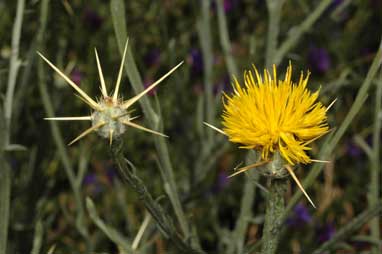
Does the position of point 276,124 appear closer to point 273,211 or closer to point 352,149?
point 273,211

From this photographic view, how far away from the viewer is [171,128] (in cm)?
223

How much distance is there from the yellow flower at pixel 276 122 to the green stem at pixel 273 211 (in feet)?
0.17

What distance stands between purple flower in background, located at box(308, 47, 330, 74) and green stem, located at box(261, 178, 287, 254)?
1523 mm

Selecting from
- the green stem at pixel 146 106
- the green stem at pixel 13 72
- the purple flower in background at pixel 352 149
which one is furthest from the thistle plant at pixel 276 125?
the purple flower in background at pixel 352 149

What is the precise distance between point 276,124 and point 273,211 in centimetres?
13

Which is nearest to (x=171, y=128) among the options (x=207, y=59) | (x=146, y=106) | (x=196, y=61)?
(x=196, y=61)

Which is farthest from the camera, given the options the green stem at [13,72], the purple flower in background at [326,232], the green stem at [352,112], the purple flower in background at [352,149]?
the purple flower in background at [352,149]

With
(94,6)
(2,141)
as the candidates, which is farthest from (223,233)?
(94,6)

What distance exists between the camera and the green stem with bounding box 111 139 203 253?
0.85m

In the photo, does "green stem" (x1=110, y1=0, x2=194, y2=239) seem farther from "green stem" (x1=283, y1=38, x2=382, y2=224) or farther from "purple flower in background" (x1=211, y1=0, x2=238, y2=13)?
"purple flower in background" (x1=211, y1=0, x2=238, y2=13)

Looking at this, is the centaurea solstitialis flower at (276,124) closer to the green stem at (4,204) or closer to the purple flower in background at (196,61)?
the green stem at (4,204)

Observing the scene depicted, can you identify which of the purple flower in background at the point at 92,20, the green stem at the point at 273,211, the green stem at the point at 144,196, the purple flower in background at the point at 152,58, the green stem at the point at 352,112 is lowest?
the green stem at the point at 273,211

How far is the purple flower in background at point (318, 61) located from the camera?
7.75ft

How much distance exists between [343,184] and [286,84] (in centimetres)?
158
